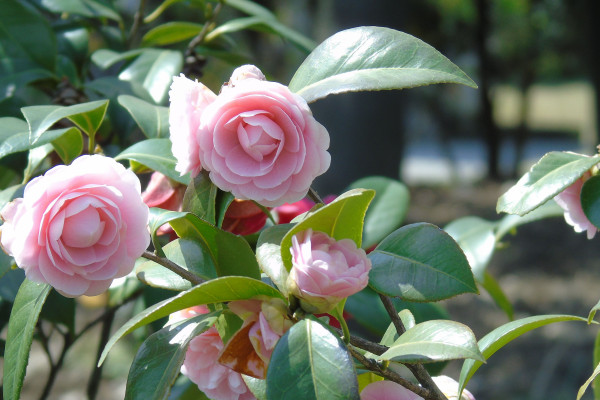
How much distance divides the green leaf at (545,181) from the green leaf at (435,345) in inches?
5.7

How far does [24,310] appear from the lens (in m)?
0.53

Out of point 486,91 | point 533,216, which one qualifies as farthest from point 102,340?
point 486,91

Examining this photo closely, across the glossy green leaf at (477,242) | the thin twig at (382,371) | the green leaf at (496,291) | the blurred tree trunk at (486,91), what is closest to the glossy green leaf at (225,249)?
the thin twig at (382,371)

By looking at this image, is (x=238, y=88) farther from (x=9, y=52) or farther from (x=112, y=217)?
(x=9, y=52)

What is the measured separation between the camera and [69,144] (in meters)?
0.64

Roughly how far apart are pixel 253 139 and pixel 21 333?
0.23 metres

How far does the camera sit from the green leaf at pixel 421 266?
469 millimetres

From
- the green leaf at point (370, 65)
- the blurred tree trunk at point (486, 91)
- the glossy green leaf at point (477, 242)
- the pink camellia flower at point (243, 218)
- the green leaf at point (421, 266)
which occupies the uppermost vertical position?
the green leaf at point (370, 65)

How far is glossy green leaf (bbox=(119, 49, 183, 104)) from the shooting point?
0.86 meters

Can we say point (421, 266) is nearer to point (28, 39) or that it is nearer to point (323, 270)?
point (323, 270)

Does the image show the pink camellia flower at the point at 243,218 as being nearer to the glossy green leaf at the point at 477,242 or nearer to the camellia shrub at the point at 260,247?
the camellia shrub at the point at 260,247

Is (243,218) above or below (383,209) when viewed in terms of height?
above

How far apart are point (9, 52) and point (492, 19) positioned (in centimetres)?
732

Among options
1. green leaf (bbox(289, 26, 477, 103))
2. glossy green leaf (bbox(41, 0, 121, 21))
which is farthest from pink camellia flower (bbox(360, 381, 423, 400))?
glossy green leaf (bbox(41, 0, 121, 21))
